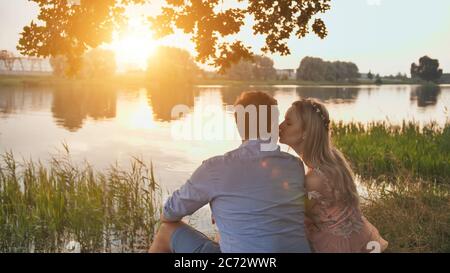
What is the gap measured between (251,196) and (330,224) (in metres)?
0.83

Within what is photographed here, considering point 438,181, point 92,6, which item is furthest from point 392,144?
point 92,6

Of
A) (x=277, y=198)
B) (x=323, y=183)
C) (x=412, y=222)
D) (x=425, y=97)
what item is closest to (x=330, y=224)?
(x=323, y=183)

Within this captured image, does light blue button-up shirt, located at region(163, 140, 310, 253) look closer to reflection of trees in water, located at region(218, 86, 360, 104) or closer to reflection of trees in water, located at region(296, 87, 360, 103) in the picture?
reflection of trees in water, located at region(218, 86, 360, 104)

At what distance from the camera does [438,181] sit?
11.7m

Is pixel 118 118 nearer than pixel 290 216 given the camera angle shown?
No

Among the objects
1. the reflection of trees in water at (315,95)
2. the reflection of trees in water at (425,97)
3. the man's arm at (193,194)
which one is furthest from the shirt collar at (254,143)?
the reflection of trees in water at (425,97)

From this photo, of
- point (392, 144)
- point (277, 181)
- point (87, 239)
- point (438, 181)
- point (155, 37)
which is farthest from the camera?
point (392, 144)

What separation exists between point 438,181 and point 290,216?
30.6 feet

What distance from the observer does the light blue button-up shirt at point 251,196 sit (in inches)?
128

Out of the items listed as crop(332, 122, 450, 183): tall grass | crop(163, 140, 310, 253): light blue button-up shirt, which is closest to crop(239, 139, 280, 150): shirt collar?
crop(163, 140, 310, 253): light blue button-up shirt

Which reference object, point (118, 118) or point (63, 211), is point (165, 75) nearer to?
point (118, 118)

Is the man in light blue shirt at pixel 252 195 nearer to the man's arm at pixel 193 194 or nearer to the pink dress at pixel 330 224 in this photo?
the man's arm at pixel 193 194

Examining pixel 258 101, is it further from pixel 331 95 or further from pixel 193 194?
pixel 331 95

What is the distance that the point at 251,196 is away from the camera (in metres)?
3.27
